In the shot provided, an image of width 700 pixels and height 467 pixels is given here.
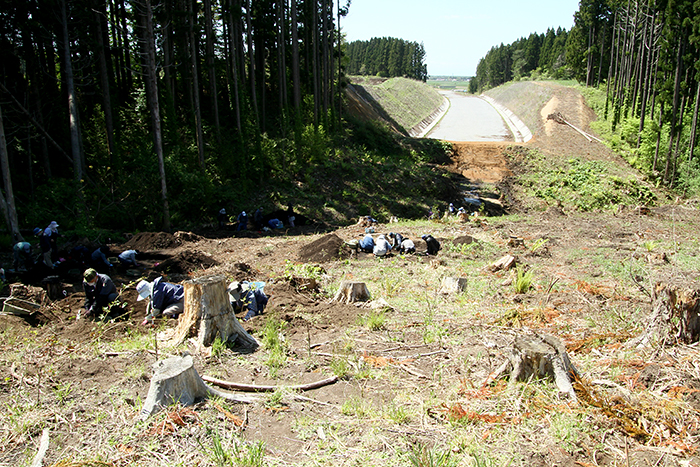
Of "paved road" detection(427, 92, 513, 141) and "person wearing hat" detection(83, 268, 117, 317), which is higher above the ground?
"paved road" detection(427, 92, 513, 141)

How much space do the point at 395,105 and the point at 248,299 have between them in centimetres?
4522

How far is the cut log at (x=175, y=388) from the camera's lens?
3844 mm

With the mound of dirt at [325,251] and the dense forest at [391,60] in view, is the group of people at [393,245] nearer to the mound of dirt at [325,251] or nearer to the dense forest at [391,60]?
the mound of dirt at [325,251]

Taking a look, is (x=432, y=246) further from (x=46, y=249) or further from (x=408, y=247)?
(x=46, y=249)

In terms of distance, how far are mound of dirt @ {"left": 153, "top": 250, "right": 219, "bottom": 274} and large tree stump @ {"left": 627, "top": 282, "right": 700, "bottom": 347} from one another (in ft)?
30.0

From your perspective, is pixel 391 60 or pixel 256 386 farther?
pixel 391 60

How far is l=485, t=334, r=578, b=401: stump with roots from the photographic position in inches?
165

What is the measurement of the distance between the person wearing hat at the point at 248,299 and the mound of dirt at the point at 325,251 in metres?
3.88

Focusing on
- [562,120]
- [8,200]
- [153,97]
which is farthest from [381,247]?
[562,120]

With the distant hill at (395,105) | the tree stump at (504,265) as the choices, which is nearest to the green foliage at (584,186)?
the tree stump at (504,265)

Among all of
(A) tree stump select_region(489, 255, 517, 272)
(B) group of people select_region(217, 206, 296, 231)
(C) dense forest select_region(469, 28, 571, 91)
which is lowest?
(B) group of people select_region(217, 206, 296, 231)

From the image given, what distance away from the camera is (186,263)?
10.5 metres

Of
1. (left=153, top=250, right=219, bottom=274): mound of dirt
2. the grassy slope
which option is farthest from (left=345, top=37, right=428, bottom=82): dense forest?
(left=153, top=250, right=219, bottom=274): mound of dirt

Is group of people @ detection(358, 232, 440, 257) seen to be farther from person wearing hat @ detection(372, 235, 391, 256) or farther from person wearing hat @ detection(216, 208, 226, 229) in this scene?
person wearing hat @ detection(216, 208, 226, 229)
